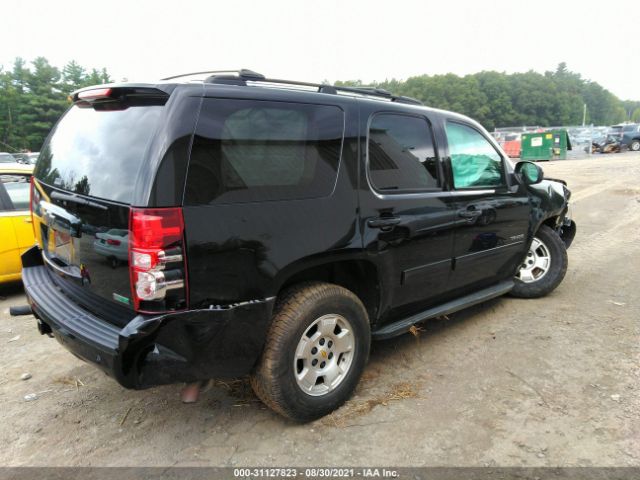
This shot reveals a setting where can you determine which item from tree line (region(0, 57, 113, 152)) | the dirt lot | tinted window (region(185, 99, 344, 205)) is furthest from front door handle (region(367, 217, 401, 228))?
tree line (region(0, 57, 113, 152))

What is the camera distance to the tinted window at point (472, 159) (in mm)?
3666

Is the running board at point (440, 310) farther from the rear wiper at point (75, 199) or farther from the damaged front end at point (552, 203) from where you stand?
the rear wiper at point (75, 199)

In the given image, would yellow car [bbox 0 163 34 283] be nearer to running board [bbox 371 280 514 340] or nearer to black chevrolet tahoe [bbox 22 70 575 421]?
black chevrolet tahoe [bbox 22 70 575 421]

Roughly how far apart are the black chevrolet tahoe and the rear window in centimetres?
1

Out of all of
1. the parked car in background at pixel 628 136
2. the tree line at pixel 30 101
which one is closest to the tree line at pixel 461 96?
the tree line at pixel 30 101

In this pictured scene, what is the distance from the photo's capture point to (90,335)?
7.66ft

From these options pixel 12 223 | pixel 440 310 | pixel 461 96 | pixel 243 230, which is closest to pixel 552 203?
pixel 440 310

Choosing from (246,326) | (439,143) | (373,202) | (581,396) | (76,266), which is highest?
(439,143)

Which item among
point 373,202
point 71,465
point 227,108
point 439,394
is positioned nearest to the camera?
point 227,108

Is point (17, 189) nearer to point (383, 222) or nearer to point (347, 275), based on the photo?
point (347, 275)

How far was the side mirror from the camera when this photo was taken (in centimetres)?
436

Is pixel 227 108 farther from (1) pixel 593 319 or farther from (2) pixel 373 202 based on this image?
(1) pixel 593 319

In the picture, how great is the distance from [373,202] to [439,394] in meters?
1.38

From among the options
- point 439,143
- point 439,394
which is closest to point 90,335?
point 439,394
